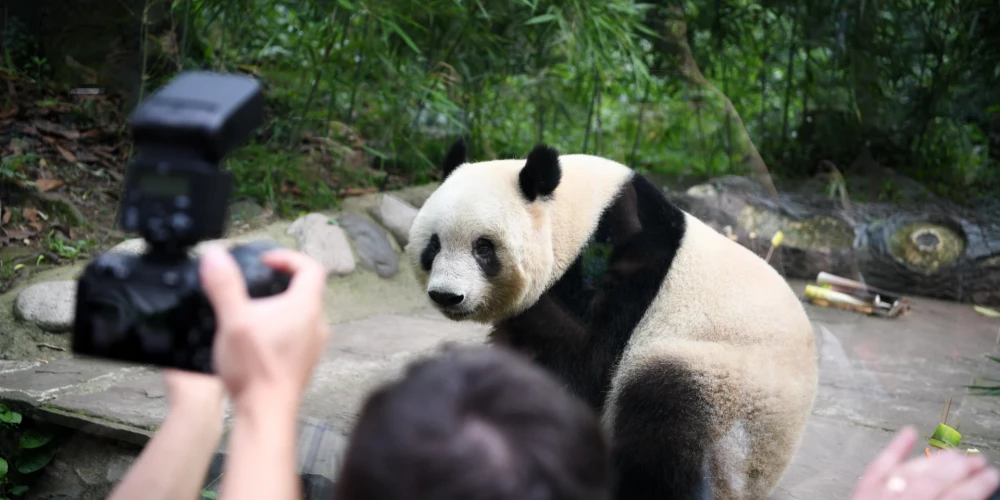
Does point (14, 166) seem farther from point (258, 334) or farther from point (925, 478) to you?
point (925, 478)

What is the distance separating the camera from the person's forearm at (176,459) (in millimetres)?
882

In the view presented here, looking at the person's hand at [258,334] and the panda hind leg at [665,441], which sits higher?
the person's hand at [258,334]

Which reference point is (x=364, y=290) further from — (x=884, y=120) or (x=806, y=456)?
(x=884, y=120)

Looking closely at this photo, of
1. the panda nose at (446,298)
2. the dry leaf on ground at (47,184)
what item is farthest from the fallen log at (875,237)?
the dry leaf on ground at (47,184)

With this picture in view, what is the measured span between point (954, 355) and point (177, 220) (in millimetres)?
2750

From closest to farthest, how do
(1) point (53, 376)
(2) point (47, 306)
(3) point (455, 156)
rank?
(3) point (455, 156)
(1) point (53, 376)
(2) point (47, 306)

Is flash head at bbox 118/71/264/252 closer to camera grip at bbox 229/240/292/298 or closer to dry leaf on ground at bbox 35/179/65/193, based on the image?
camera grip at bbox 229/240/292/298

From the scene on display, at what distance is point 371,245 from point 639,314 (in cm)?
186

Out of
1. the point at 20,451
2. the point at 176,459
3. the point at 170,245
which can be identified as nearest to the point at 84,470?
the point at 20,451

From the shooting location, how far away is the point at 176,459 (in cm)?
91

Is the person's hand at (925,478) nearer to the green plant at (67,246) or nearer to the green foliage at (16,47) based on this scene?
the green plant at (67,246)

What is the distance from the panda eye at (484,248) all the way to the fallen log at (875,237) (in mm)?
931

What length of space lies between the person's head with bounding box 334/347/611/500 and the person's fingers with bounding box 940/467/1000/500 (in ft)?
1.42

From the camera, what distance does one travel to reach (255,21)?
10.1 feet
